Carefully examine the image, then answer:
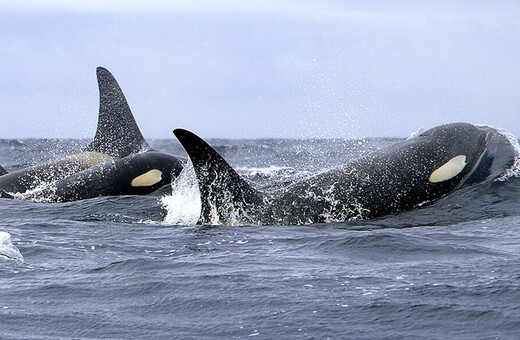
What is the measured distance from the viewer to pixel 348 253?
29.2ft

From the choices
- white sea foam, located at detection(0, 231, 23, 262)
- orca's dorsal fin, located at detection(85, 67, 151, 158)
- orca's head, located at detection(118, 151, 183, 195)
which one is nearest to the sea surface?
white sea foam, located at detection(0, 231, 23, 262)

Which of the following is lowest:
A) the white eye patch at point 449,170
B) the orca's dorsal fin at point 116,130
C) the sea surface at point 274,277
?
the sea surface at point 274,277

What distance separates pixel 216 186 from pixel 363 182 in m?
1.85

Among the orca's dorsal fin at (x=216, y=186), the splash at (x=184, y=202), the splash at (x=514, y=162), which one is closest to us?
the orca's dorsal fin at (x=216, y=186)

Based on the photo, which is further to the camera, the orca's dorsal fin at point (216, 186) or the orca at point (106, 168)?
the orca at point (106, 168)

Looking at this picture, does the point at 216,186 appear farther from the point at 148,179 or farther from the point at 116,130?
the point at 116,130

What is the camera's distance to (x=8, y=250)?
30.5 ft

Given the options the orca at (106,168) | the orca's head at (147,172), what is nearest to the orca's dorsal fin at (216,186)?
the orca's head at (147,172)

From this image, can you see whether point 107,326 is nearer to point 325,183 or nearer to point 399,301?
point 399,301

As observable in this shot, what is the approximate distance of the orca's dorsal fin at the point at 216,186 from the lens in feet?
33.3

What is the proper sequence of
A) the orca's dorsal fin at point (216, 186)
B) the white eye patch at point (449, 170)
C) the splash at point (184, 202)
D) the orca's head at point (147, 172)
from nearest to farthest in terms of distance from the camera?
the orca's dorsal fin at point (216, 186), the white eye patch at point (449, 170), the splash at point (184, 202), the orca's head at point (147, 172)

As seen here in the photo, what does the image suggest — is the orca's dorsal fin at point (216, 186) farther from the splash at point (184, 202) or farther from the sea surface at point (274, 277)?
the splash at point (184, 202)

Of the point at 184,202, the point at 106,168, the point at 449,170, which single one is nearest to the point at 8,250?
the point at 184,202

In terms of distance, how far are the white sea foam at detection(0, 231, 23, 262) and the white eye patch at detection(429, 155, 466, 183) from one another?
4.91 m
